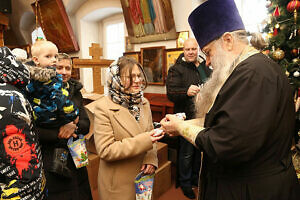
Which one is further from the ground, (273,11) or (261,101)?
(273,11)

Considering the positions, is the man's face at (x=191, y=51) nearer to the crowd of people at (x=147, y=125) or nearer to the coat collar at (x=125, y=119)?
the crowd of people at (x=147, y=125)

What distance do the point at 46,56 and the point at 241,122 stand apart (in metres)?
1.58

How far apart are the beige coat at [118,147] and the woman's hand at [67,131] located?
220 mm

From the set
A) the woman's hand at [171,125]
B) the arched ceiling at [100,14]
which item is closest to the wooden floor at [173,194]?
the woman's hand at [171,125]

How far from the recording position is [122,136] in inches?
61.8

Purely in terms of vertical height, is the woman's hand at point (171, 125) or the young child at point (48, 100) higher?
the young child at point (48, 100)

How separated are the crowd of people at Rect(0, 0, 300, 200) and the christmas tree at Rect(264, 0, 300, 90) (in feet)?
4.33

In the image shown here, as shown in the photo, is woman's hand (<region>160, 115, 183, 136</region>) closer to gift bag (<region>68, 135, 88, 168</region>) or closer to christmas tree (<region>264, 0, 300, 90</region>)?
gift bag (<region>68, 135, 88, 168</region>)

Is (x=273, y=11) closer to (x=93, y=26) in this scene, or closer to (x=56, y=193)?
(x=56, y=193)

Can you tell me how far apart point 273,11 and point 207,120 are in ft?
7.77

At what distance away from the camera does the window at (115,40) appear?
237 inches

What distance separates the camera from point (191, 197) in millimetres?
2807

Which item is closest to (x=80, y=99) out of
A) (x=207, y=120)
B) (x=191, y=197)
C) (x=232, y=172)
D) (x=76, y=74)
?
(x=207, y=120)

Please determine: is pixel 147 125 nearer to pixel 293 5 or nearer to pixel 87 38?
pixel 293 5
